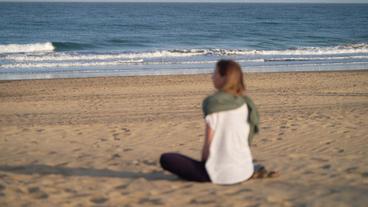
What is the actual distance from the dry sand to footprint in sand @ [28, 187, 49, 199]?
0.01 metres

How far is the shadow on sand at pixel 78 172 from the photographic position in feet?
17.2

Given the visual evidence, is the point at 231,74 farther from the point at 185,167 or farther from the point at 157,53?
the point at 157,53

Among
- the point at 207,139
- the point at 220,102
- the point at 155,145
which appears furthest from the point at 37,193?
the point at 155,145

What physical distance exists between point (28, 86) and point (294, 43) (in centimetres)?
2613

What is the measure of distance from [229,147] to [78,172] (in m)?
2.03

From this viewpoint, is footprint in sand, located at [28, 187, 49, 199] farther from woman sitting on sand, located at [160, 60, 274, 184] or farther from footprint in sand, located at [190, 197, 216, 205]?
footprint in sand, located at [190, 197, 216, 205]

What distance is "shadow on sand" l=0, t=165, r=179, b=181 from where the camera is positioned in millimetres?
5246

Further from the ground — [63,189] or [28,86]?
[28,86]

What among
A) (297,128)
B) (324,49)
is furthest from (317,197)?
(324,49)

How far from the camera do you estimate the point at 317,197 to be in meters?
4.38

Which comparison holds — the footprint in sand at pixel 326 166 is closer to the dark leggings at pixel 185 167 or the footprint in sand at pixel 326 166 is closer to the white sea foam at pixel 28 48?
the dark leggings at pixel 185 167

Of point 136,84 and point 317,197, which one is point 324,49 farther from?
point 317,197

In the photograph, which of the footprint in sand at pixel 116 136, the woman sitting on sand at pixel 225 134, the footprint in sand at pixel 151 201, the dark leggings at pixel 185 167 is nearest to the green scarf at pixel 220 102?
the woman sitting on sand at pixel 225 134

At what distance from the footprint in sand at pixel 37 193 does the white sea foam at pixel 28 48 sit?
84.2 ft
